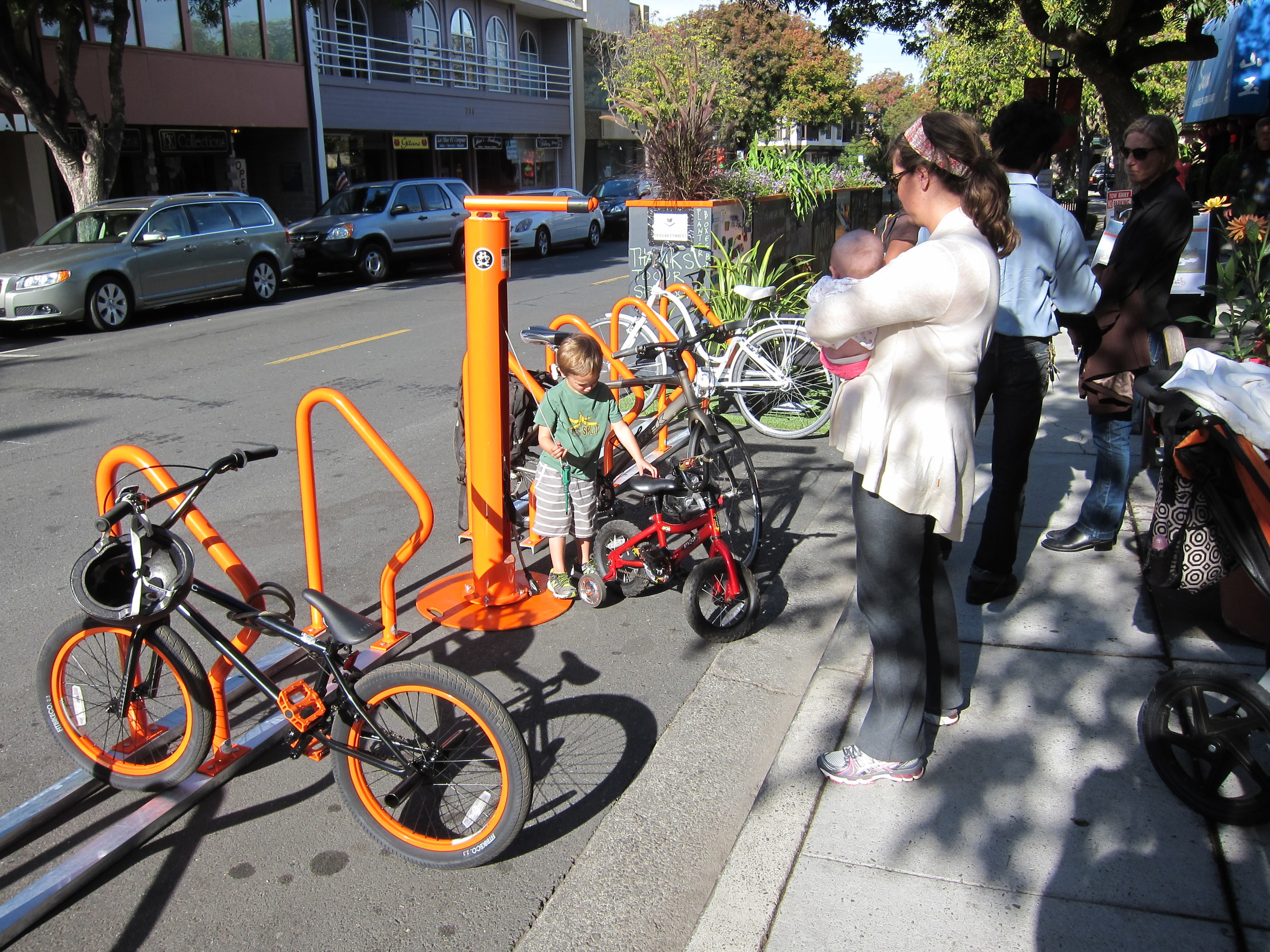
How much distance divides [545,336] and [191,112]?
2040 cm

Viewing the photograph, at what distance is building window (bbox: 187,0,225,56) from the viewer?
21094mm

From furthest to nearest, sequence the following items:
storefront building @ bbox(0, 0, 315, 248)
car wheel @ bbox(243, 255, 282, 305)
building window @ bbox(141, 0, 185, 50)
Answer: building window @ bbox(141, 0, 185, 50) → storefront building @ bbox(0, 0, 315, 248) → car wheel @ bbox(243, 255, 282, 305)

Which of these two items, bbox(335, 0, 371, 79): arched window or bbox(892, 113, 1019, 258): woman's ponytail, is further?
bbox(335, 0, 371, 79): arched window

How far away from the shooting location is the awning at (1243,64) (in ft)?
39.7

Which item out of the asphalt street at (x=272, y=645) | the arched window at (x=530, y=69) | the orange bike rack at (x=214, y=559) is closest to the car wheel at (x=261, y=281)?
the asphalt street at (x=272, y=645)

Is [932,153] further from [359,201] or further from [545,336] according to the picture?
[359,201]

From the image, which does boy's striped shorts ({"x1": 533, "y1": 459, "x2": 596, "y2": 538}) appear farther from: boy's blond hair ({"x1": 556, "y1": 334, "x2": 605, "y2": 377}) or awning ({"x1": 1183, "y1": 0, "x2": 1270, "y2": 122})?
awning ({"x1": 1183, "y1": 0, "x2": 1270, "y2": 122})

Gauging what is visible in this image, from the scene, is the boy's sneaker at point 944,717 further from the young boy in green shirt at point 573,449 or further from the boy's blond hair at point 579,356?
the boy's blond hair at point 579,356

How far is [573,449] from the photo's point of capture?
14.4 ft

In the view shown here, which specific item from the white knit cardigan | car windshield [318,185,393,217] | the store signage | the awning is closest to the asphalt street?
the white knit cardigan

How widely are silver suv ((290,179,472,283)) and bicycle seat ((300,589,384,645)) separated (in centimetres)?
1512

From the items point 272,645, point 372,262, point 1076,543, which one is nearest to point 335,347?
point 372,262

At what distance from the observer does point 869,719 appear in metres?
3.13

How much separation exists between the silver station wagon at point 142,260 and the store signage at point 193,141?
7.78m
